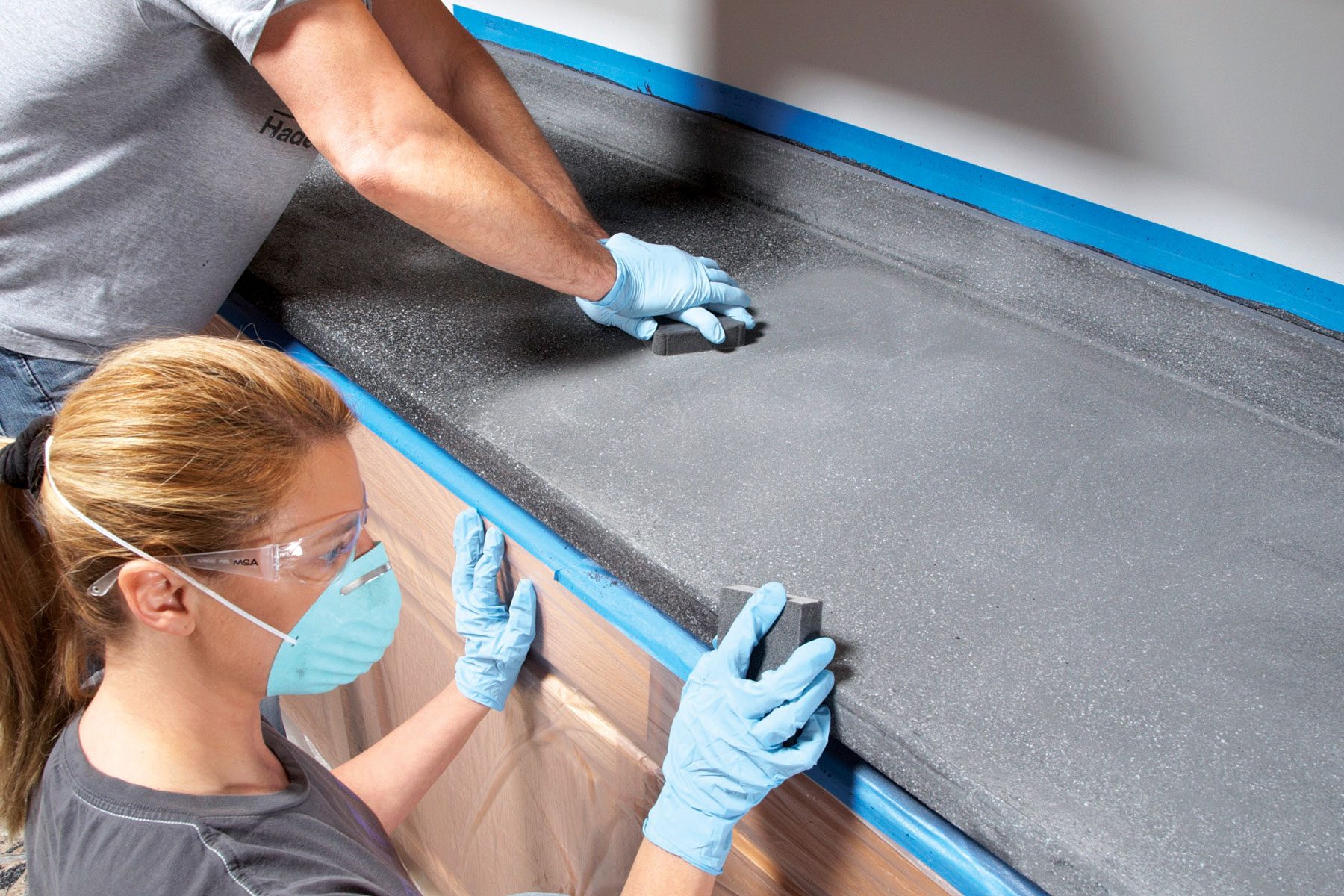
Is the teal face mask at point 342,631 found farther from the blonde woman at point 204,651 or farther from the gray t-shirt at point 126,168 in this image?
the gray t-shirt at point 126,168

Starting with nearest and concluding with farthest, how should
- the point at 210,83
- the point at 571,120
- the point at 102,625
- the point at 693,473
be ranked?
the point at 102,625 → the point at 693,473 → the point at 210,83 → the point at 571,120

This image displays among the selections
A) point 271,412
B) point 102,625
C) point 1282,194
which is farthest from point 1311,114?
point 102,625

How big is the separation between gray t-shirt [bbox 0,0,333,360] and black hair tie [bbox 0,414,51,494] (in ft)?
1.19

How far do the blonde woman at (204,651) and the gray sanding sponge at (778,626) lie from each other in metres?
0.01

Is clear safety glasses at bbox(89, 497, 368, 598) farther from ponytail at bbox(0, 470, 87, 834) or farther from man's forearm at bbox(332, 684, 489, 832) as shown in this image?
man's forearm at bbox(332, 684, 489, 832)

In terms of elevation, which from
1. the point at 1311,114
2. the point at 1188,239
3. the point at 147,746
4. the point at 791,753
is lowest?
the point at 147,746

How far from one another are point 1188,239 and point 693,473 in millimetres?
634

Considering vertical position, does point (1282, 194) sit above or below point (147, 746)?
above

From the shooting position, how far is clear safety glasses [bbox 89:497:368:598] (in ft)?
2.30

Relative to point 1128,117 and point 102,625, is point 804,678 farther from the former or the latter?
point 1128,117

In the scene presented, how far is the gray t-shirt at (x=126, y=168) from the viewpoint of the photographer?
89 centimetres

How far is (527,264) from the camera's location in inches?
38.0

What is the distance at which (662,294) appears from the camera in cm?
104

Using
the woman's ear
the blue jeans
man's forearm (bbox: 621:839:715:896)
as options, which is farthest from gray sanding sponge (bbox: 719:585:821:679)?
the blue jeans
